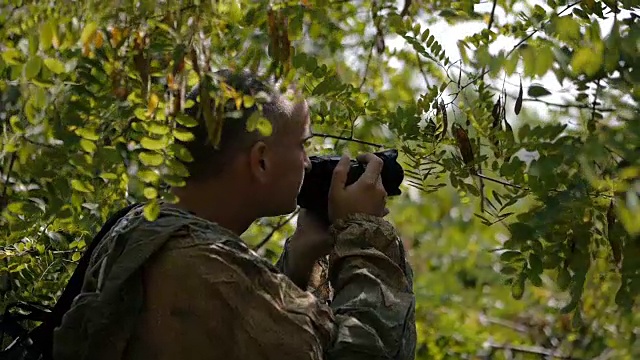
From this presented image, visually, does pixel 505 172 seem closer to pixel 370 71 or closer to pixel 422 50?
pixel 422 50

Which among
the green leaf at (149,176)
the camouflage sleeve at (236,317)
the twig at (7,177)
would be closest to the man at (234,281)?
the camouflage sleeve at (236,317)

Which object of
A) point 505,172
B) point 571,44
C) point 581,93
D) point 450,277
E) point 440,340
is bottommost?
point 450,277

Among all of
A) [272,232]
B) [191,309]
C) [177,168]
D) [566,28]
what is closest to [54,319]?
[191,309]

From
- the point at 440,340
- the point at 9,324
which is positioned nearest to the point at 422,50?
the point at 9,324

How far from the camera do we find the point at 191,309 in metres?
2.08

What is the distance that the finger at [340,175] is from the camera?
7.86 feet

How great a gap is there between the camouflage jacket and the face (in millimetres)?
175

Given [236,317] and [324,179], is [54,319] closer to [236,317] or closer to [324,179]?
[236,317]

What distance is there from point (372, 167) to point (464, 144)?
0.26 meters

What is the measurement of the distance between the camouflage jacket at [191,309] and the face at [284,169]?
0.58 feet

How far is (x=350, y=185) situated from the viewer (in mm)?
2400

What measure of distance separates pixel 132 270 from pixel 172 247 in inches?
3.1

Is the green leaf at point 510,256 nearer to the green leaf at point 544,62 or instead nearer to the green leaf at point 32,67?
the green leaf at point 544,62

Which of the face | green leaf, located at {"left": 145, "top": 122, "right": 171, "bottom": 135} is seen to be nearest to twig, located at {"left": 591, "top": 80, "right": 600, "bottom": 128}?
the face
